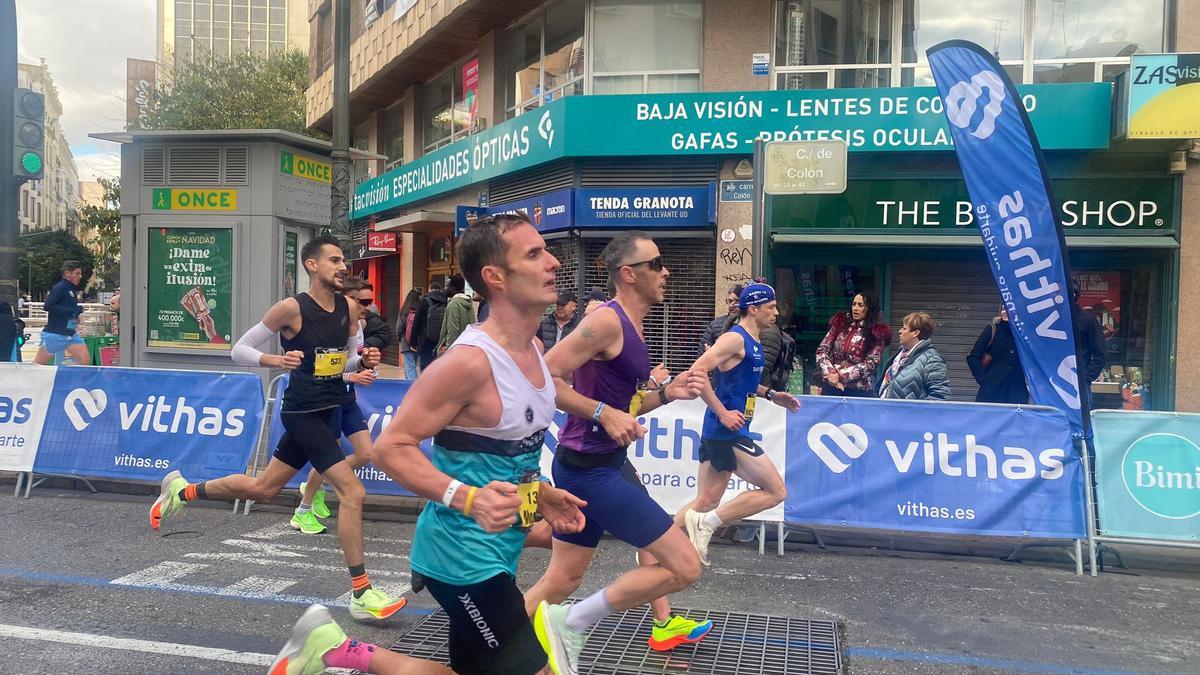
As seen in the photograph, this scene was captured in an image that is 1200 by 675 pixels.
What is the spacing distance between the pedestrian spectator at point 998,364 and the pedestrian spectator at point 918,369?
131 centimetres

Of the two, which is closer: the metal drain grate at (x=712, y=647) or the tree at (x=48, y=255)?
the metal drain grate at (x=712, y=647)

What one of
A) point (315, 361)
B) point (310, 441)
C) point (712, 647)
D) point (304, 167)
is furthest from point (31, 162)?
point (712, 647)

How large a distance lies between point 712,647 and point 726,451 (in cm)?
144

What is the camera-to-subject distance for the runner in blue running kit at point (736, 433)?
5.45 m

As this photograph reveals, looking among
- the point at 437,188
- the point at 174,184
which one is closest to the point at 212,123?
the point at 437,188

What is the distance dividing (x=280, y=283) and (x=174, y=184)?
171cm

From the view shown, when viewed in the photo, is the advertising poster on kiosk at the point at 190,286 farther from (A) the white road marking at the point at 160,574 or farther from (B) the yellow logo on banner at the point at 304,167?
(A) the white road marking at the point at 160,574

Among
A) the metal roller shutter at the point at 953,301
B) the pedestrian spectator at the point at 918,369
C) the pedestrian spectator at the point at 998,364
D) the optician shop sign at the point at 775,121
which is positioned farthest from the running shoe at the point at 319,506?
the metal roller shutter at the point at 953,301

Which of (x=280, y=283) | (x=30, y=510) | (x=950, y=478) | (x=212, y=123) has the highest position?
(x=212, y=123)

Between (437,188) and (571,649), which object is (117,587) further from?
(437,188)

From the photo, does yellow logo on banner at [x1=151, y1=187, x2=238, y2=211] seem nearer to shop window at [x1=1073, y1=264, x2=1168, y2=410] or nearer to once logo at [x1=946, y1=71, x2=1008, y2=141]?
once logo at [x1=946, y1=71, x2=1008, y2=141]

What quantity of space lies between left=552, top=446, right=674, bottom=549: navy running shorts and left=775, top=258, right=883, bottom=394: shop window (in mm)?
9700

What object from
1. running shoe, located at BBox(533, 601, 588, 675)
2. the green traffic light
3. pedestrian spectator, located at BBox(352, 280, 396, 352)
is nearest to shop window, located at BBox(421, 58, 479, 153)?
pedestrian spectator, located at BBox(352, 280, 396, 352)

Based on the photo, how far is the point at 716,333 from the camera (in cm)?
860
